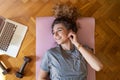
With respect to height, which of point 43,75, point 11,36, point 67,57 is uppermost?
point 11,36

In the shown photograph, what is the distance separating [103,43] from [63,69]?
330 millimetres

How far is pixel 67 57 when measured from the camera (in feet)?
4.22

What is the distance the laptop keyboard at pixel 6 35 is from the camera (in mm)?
1376

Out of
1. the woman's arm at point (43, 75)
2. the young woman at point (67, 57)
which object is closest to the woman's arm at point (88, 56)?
the young woman at point (67, 57)

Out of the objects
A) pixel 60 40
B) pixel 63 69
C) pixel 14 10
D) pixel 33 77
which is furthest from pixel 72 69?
pixel 14 10

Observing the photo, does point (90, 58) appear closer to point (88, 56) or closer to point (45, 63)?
point (88, 56)

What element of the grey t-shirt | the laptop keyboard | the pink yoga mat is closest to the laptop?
the laptop keyboard

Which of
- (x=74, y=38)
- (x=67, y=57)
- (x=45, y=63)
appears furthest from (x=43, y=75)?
(x=74, y=38)

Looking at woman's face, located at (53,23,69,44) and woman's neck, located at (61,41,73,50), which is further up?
woman's face, located at (53,23,69,44)

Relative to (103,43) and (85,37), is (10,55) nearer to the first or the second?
(85,37)

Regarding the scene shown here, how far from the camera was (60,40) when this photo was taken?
1.25m

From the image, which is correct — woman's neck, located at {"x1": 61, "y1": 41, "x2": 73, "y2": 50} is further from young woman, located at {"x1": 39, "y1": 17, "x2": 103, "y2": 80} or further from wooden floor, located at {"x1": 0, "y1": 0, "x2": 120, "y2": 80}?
wooden floor, located at {"x1": 0, "y1": 0, "x2": 120, "y2": 80}

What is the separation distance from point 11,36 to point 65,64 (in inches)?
15.5

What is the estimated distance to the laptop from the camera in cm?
138
